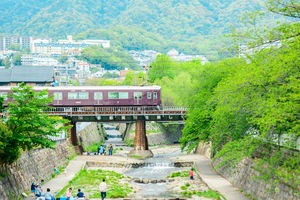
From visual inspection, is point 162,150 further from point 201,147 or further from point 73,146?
point 73,146

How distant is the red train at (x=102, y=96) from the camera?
58.2m

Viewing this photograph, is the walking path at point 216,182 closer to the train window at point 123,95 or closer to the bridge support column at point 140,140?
the bridge support column at point 140,140

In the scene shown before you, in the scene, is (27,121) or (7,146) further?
(27,121)

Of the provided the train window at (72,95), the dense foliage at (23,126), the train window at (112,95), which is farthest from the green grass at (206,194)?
the train window at (72,95)

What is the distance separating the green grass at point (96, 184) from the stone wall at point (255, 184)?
249 inches

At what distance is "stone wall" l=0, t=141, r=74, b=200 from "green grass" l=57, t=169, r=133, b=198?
5.90 ft

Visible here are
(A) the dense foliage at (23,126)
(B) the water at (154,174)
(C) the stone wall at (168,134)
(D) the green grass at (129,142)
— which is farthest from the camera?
(C) the stone wall at (168,134)

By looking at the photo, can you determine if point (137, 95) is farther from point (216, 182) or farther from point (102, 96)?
point (216, 182)

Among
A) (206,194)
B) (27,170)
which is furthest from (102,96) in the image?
(206,194)

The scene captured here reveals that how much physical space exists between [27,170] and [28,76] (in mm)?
54531

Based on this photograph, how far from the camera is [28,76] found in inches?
3420

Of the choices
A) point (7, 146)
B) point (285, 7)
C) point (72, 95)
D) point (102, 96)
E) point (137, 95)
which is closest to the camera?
point (285, 7)

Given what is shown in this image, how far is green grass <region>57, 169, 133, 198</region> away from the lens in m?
35.4

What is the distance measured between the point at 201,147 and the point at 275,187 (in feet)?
109
